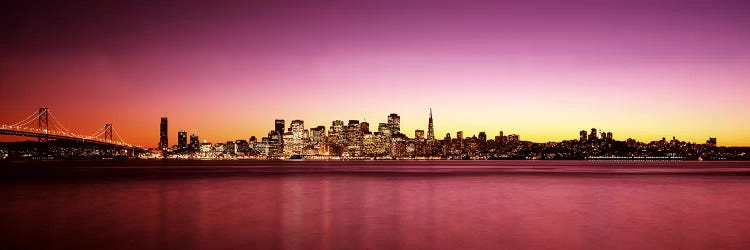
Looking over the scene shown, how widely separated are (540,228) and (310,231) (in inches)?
331

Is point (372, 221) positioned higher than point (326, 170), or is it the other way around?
point (372, 221)

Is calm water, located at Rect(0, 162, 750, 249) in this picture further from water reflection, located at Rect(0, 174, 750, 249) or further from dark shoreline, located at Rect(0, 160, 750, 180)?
dark shoreline, located at Rect(0, 160, 750, 180)

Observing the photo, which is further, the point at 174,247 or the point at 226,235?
the point at 226,235

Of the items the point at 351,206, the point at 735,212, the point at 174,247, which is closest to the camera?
the point at 174,247

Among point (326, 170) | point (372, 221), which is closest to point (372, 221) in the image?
point (372, 221)

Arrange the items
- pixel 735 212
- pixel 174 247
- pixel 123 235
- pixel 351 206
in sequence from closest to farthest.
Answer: pixel 174 247
pixel 123 235
pixel 735 212
pixel 351 206

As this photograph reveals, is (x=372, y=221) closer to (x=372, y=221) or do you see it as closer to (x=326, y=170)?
(x=372, y=221)

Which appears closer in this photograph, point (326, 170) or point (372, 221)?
point (372, 221)

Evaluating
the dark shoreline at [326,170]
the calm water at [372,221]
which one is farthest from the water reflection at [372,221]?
the dark shoreline at [326,170]

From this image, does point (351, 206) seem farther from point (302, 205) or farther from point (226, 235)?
point (226, 235)

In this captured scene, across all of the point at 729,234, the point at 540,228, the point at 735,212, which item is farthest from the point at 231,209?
the point at 735,212

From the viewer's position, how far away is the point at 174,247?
17.6m

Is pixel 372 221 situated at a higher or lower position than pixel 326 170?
higher

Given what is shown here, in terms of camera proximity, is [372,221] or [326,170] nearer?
[372,221]
